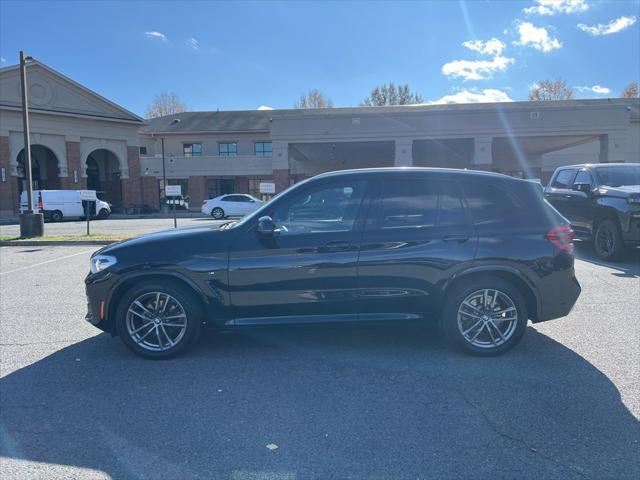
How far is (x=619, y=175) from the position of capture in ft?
31.8

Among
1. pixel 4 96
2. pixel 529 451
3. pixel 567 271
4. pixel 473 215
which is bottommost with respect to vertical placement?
pixel 529 451

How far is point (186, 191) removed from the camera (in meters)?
39.7

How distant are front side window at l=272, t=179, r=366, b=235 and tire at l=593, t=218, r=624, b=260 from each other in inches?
281

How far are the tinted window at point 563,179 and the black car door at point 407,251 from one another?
7.93 metres

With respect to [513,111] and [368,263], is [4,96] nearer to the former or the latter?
[513,111]

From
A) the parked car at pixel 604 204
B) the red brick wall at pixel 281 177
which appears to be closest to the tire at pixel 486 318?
the parked car at pixel 604 204

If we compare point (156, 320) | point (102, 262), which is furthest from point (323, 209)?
point (102, 262)

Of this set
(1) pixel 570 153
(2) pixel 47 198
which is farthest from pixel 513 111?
(2) pixel 47 198

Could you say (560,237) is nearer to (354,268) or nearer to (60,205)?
(354,268)

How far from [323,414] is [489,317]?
6.53 ft

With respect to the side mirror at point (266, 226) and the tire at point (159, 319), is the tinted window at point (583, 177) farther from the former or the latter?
the tire at point (159, 319)

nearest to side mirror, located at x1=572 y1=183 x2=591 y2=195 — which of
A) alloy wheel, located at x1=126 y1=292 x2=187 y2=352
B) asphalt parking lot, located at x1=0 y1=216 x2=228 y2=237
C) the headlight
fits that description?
alloy wheel, located at x1=126 y1=292 x2=187 y2=352

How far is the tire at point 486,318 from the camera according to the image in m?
4.31

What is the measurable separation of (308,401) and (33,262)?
9659 mm
